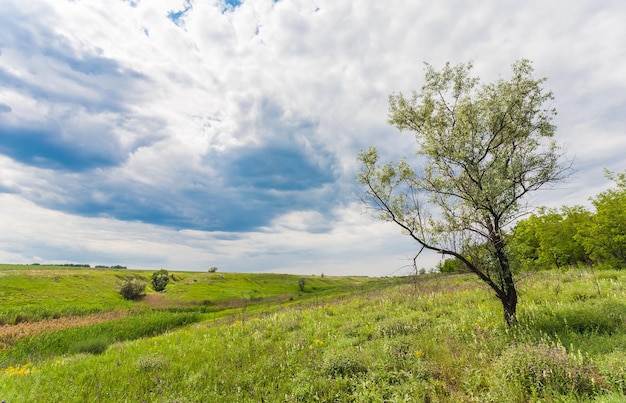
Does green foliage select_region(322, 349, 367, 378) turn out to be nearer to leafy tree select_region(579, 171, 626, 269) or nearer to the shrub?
the shrub

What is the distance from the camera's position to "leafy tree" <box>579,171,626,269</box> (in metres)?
30.3

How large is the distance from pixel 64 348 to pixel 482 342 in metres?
27.3

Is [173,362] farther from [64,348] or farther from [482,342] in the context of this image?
[64,348]

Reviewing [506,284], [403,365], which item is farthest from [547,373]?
[506,284]

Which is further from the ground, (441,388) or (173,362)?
(441,388)

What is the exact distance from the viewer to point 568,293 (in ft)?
38.7

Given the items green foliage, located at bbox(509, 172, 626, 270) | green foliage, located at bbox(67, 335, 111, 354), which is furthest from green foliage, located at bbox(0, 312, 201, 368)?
green foliage, located at bbox(509, 172, 626, 270)

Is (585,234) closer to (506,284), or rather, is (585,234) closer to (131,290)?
(506,284)

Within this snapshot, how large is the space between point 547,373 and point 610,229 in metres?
41.0

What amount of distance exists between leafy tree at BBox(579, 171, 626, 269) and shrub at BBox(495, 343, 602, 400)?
37.2 m

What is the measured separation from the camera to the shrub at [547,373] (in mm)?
4789

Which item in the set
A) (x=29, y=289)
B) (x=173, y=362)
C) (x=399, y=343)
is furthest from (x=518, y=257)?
(x=29, y=289)

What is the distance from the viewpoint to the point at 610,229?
3136cm

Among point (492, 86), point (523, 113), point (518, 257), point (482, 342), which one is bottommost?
point (482, 342)
